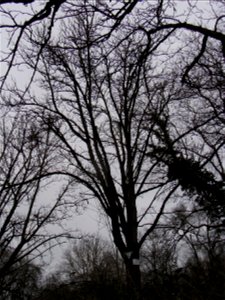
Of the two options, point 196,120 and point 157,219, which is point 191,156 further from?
point 157,219

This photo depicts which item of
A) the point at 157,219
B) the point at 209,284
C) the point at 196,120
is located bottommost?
the point at 209,284

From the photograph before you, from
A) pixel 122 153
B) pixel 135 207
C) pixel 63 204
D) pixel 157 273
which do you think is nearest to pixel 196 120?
pixel 122 153

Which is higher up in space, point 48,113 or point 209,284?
point 48,113

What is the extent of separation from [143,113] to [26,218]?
7.89 m

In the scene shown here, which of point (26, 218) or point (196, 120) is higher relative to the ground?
point (196, 120)

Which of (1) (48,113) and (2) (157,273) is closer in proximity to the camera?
(2) (157,273)

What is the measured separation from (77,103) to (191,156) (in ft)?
16.9

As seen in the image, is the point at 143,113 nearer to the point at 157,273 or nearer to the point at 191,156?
the point at 191,156

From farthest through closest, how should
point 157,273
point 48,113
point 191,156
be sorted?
point 191,156 → point 48,113 → point 157,273

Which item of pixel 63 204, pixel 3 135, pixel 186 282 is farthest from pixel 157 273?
pixel 3 135

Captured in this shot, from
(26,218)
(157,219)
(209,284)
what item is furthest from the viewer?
(26,218)

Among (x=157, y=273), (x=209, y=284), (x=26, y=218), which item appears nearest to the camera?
(x=209, y=284)

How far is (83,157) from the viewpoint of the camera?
1467 cm

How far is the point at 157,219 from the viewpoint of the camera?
547 inches
